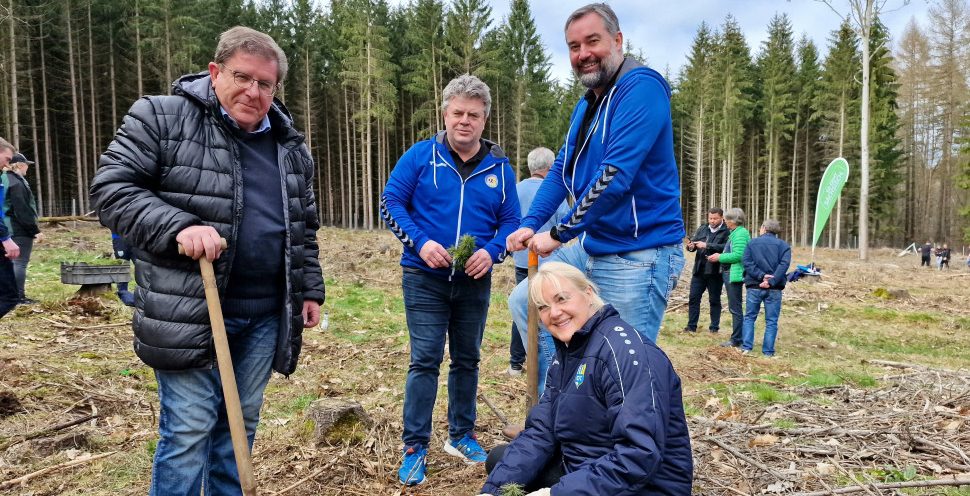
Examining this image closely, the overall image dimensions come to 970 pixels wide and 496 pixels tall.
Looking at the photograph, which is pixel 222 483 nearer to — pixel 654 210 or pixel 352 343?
pixel 654 210

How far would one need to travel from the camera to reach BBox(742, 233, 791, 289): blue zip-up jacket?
28.6 ft

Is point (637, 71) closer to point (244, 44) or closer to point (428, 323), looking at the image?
point (244, 44)

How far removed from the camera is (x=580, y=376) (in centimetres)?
248

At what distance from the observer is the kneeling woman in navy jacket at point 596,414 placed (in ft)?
7.21

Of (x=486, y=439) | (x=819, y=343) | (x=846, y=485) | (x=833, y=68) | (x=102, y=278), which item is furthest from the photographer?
(x=833, y=68)

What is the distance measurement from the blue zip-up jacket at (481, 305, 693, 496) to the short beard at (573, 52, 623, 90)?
118 centimetres

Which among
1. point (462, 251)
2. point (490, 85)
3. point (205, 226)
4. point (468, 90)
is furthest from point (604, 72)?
point (490, 85)

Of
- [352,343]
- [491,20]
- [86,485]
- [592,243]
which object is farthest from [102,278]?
[491,20]

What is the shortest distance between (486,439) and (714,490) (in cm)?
180

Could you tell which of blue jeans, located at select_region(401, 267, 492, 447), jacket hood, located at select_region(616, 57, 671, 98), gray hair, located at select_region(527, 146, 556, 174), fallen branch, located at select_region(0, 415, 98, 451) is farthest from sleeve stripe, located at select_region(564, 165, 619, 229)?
fallen branch, located at select_region(0, 415, 98, 451)

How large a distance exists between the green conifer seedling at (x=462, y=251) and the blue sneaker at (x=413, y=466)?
1.25 m

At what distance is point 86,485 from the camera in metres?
3.47

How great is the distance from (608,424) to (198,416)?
5.82 feet

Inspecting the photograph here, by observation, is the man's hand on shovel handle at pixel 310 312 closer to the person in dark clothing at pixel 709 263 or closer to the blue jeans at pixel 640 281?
the blue jeans at pixel 640 281
